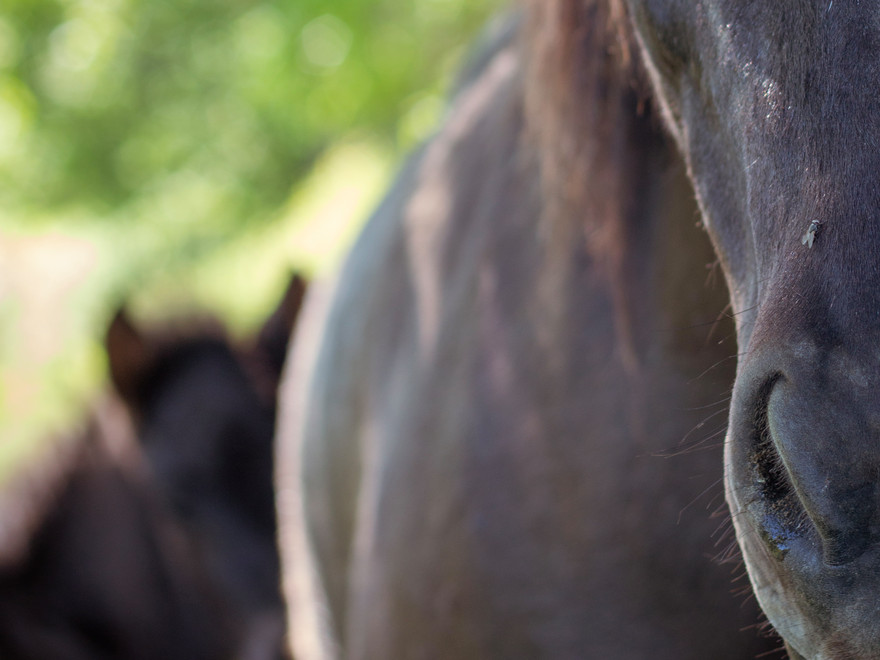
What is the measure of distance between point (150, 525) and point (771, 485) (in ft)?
11.0

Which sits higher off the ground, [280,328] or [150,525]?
[280,328]

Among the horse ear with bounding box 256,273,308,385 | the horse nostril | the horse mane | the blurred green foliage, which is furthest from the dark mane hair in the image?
the blurred green foliage

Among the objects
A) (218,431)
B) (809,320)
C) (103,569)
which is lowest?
(103,569)

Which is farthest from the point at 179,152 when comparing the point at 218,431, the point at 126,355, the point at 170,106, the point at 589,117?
the point at 589,117

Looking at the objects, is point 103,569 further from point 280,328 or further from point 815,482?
point 815,482

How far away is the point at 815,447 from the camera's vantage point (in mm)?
704

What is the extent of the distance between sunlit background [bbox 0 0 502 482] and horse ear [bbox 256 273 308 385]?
22cm

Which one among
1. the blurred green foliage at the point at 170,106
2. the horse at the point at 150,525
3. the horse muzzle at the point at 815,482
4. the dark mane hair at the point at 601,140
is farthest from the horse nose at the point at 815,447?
the blurred green foliage at the point at 170,106

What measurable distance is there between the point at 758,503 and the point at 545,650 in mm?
596

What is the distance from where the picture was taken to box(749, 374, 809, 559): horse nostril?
2.48 feet

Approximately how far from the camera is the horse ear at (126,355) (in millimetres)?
3584

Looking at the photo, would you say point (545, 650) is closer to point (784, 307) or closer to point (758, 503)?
point (758, 503)

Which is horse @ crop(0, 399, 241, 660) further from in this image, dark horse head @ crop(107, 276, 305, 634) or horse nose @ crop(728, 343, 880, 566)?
horse nose @ crop(728, 343, 880, 566)

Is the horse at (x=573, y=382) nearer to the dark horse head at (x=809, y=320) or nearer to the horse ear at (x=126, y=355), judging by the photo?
the dark horse head at (x=809, y=320)
